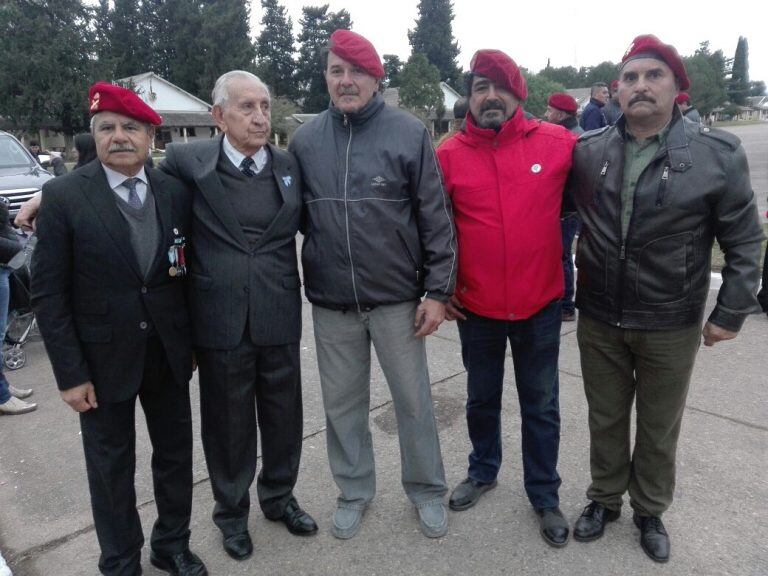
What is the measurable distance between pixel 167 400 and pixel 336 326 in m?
0.84

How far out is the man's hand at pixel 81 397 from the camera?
238 centimetres

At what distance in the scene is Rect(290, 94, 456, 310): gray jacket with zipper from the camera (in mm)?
2744

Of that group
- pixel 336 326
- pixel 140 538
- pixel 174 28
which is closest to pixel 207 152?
pixel 336 326

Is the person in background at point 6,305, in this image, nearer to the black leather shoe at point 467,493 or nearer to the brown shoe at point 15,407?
the brown shoe at point 15,407

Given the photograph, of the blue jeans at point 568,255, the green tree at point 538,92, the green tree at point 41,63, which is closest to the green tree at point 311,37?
the green tree at point 538,92

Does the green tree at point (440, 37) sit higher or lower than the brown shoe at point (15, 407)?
higher

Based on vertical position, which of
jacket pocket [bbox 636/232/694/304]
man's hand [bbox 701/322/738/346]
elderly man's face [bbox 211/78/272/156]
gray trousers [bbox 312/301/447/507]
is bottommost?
gray trousers [bbox 312/301/447/507]

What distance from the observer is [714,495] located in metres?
3.12

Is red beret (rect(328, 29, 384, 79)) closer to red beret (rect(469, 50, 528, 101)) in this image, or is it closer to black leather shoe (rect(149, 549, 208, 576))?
red beret (rect(469, 50, 528, 101))

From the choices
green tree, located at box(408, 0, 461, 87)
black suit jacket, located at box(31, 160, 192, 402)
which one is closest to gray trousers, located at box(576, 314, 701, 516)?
black suit jacket, located at box(31, 160, 192, 402)

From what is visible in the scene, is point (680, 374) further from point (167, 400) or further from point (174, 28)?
point (174, 28)

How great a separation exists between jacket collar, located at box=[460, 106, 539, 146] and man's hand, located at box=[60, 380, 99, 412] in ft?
6.43

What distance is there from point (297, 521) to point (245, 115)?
1953mm

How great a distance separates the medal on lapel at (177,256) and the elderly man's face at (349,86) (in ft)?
3.04
